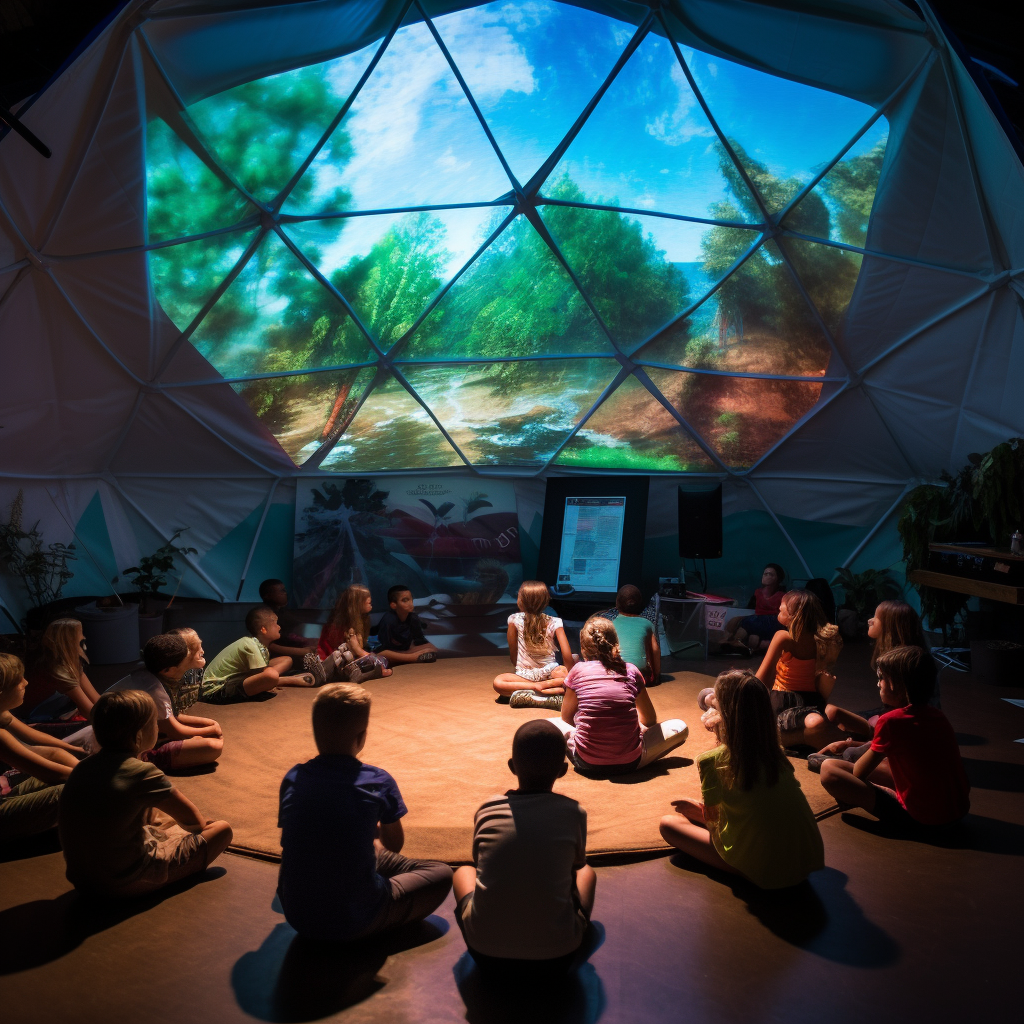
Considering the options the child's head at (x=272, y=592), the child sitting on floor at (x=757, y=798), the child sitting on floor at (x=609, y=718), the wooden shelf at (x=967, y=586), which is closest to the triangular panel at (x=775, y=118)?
the wooden shelf at (x=967, y=586)

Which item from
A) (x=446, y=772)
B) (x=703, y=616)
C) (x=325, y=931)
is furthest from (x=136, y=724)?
(x=703, y=616)

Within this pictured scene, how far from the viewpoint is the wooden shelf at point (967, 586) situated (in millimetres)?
7789

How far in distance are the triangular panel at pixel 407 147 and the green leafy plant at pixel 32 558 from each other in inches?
202

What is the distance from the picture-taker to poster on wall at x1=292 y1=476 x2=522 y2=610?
494 inches

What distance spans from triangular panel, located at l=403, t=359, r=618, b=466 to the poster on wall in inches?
36.6

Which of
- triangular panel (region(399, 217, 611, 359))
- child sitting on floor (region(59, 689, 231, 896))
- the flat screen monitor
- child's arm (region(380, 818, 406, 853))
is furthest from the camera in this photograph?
the flat screen monitor

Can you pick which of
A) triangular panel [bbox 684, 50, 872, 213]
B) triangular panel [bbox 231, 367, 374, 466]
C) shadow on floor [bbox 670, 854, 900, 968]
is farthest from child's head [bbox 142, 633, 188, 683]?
triangular panel [bbox 684, 50, 872, 213]

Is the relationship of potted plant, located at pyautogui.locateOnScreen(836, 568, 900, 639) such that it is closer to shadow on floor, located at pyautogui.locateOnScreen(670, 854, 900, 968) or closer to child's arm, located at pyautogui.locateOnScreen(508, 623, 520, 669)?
child's arm, located at pyautogui.locateOnScreen(508, 623, 520, 669)

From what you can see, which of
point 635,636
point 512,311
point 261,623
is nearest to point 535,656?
point 635,636

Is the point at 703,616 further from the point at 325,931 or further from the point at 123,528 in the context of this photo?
the point at 123,528

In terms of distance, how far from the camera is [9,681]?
4.34m

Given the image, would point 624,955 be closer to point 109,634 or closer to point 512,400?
point 109,634

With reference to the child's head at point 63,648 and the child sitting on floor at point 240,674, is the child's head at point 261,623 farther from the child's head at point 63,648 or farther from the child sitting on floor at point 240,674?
the child's head at point 63,648

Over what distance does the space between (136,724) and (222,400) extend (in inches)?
322
